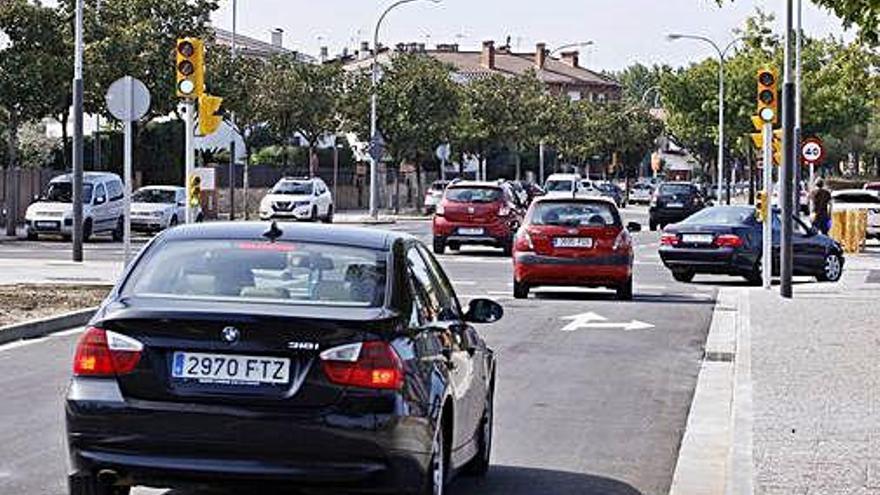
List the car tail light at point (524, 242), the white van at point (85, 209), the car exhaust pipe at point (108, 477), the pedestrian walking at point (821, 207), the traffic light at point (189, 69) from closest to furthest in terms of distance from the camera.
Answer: the car exhaust pipe at point (108, 477) < the traffic light at point (189, 69) < the car tail light at point (524, 242) < the pedestrian walking at point (821, 207) < the white van at point (85, 209)

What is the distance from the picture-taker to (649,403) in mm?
14320

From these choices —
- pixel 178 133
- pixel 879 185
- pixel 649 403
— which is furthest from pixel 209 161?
pixel 649 403

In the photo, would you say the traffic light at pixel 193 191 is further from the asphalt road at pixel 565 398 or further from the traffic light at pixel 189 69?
the asphalt road at pixel 565 398

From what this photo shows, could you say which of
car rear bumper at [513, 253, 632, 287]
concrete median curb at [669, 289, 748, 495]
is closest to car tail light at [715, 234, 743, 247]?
car rear bumper at [513, 253, 632, 287]

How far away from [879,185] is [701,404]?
5193 centimetres

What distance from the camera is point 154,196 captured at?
47906 millimetres

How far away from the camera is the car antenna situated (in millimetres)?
8852

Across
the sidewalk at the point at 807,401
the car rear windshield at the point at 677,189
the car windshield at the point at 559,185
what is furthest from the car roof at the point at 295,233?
the car windshield at the point at 559,185

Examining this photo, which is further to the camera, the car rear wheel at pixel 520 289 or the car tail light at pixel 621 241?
the car rear wheel at pixel 520 289

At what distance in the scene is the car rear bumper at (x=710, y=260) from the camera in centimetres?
2955

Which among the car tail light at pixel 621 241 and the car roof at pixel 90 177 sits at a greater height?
the car roof at pixel 90 177

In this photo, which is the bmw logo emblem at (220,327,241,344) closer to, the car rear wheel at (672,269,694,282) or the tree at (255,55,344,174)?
the car rear wheel at (672,269,694,282)

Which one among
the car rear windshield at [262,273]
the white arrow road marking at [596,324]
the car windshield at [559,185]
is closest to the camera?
the car rear windshield at [262,273]

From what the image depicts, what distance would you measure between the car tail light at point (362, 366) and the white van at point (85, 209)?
35.0m
